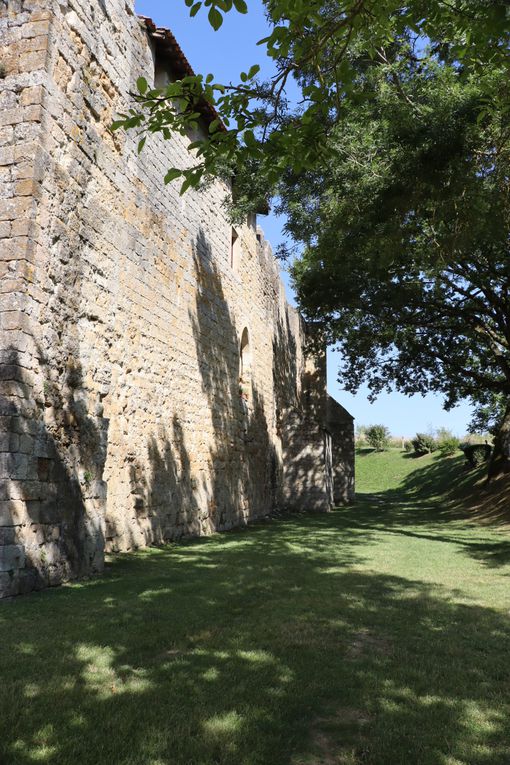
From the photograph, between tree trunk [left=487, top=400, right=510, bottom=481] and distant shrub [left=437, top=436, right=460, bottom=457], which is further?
distant shrub [left=437, top=436, right=460, bottom=457]

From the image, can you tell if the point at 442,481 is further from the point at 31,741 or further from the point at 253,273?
the point at 31,741

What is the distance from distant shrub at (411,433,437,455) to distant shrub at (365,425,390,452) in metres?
4.41

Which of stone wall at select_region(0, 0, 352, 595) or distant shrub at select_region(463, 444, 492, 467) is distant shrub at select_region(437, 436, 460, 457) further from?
stone wall at select_region(0, 0, 352, 595)

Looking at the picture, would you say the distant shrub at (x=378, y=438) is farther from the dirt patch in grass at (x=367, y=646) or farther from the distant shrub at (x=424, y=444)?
the dirt patch in grass at (x=367, y=646)

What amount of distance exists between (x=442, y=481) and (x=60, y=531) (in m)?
26.1

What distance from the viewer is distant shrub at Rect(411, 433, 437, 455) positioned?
38.9 meters

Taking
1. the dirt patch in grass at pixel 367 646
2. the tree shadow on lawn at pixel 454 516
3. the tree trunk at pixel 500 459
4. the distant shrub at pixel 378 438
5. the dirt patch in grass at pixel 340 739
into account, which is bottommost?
the tree shadow on lawn at pixel 454 516

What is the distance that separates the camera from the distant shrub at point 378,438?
45312mm

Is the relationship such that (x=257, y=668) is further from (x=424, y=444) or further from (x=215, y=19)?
(x=424, y=444)

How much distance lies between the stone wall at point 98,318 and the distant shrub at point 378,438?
1294 inches

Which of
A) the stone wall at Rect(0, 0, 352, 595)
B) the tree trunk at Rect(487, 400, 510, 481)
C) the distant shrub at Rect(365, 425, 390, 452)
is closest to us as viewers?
the stone wall at Rect(0, 0, 352, 595)

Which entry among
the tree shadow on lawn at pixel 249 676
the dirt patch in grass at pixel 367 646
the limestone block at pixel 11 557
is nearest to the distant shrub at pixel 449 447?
the tree shadow on lawn at pixel 249 676

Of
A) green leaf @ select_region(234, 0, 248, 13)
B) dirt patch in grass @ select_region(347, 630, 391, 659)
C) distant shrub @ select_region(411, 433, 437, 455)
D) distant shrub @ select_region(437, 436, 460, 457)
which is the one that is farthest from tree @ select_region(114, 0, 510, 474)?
distant shrub @ select_region(411, 433, 437, 455)

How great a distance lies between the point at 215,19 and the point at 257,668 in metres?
3.94
